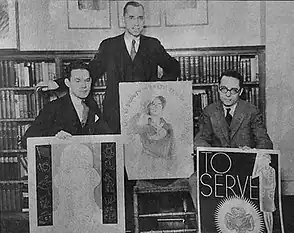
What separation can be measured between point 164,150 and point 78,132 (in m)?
0.24

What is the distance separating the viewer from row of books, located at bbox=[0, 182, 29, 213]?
1235mm

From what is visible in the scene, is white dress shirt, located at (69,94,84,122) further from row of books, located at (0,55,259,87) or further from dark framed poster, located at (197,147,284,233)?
dark framed poster, located at (197,147,284,233)

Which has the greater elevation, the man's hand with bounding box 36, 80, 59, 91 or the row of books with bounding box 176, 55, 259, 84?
the row of books with bounding box 176, 55, 259, 84

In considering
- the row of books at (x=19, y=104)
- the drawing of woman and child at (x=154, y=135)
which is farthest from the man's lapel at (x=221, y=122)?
the row of books at (x=19, y=104)

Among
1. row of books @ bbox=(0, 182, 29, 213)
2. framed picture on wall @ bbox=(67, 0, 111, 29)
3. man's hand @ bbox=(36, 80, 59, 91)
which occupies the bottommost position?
row of books @ bbox=(0, 182, 29, 213)

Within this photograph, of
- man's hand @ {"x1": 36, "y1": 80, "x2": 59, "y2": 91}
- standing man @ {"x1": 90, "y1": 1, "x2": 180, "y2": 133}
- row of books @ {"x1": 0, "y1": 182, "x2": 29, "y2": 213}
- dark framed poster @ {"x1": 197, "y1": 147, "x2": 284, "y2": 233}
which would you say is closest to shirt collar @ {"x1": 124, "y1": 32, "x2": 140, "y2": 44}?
standing man @ {"x1": 90, "y1": 1, "x2": 180, "y2": 133}

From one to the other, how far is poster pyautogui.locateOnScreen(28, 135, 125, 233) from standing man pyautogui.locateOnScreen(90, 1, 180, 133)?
0.29 ft

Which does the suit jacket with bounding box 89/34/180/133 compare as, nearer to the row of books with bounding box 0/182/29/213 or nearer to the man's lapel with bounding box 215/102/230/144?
the man's lapel with bounding box 215/102/230/144

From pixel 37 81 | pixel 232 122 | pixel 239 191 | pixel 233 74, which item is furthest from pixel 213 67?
pixel 37 81

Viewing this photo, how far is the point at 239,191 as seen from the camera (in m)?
1.28

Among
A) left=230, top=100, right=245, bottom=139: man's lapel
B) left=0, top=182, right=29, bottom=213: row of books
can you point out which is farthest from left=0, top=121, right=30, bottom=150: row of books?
left=230, top=100, right=245, bottom=139: man's lapel

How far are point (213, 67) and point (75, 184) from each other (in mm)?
485

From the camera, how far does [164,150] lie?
1.26 m

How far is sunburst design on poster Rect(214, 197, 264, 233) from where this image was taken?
1.28 m
